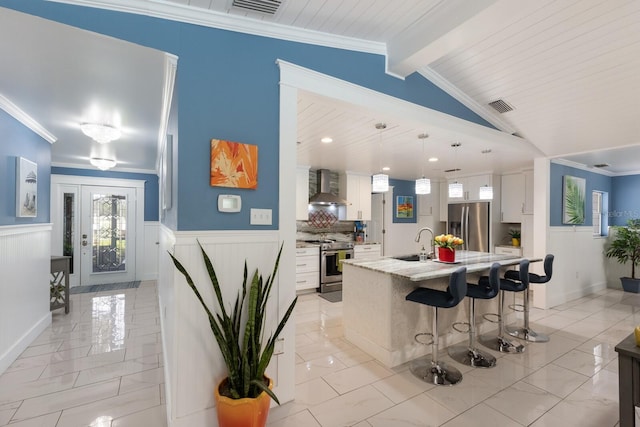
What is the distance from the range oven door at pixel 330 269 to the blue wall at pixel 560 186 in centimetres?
344

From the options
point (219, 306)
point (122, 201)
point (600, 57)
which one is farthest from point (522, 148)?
point (122, 201)

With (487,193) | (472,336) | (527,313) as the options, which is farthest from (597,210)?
(472,336)

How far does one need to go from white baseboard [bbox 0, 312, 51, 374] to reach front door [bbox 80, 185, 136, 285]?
2.42 meters

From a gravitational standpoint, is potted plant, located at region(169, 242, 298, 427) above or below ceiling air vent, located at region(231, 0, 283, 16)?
below

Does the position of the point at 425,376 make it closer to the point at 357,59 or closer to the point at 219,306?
the point at 219,306

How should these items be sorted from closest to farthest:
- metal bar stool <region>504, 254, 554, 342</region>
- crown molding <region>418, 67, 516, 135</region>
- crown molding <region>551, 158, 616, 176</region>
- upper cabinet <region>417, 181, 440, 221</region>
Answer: crown molding <region>418, 67, 516, 135</region> → metal bar stool <region>504, 254, 554, 342</region> → crown molding <region>551, 158, 616, 176</region> → upper cabinet <region>417, 181, 440, 221</region>

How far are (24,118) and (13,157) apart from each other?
0.41 metres

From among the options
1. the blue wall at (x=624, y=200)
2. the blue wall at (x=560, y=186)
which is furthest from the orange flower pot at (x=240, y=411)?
the blue wall at (x=624, y=200)

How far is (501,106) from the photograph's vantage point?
3145 mm

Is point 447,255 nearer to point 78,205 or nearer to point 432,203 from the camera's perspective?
point 432,203

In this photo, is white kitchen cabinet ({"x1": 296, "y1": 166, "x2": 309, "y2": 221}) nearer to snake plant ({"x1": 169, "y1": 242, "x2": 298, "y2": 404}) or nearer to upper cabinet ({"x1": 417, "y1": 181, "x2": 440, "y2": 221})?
upper cabinet ({"x1": 417, "y1": 181, "x2": 440, "y2": 221})

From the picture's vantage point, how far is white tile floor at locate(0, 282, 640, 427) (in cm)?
195

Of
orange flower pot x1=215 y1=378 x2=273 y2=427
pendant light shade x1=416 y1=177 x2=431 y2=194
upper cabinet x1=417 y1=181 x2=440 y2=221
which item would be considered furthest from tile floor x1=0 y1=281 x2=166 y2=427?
upper cabinet x1=417 y1=181 x2=440 y2=221

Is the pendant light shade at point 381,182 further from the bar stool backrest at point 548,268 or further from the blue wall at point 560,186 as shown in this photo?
the blue wall at point 560,186
